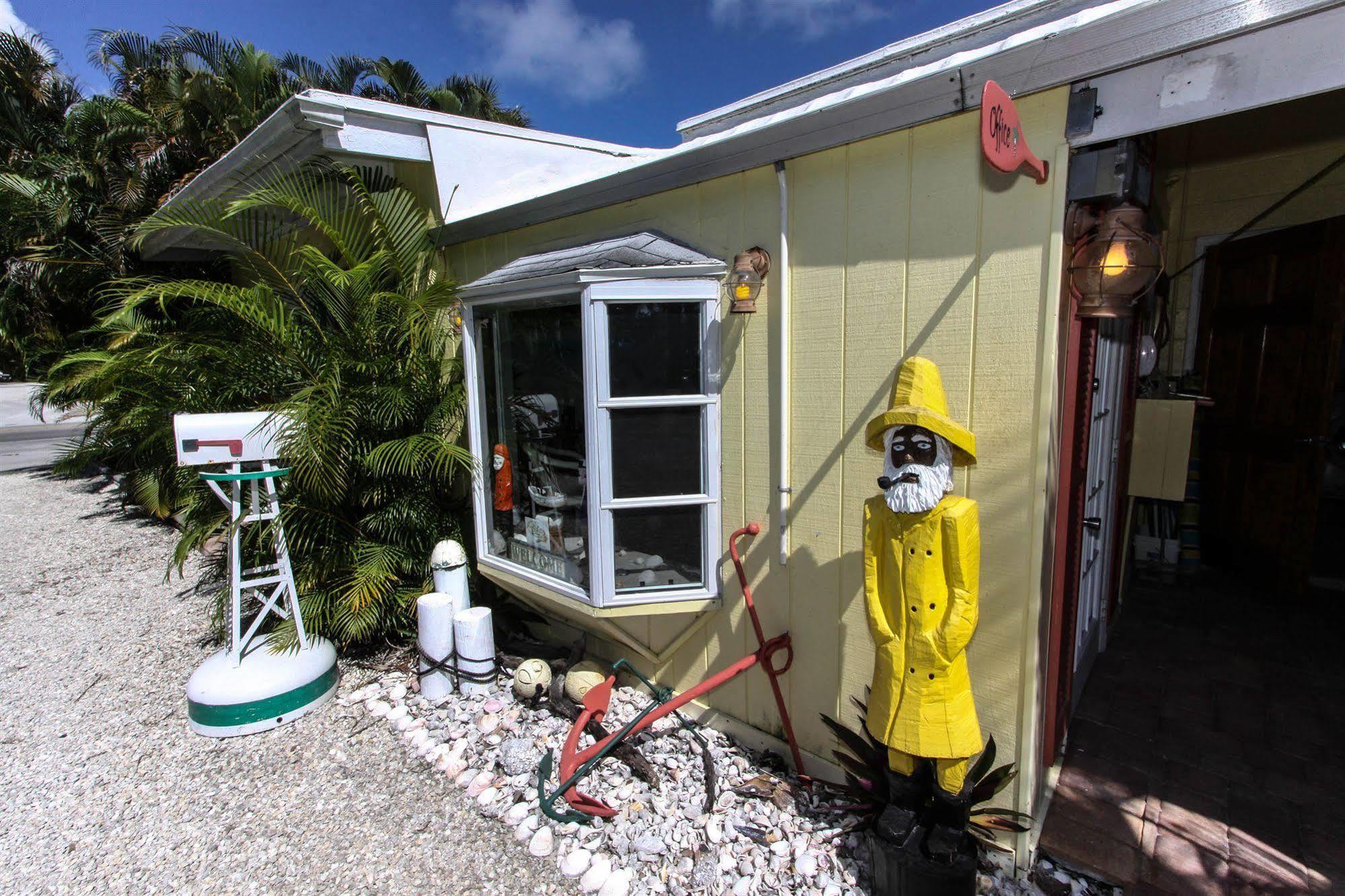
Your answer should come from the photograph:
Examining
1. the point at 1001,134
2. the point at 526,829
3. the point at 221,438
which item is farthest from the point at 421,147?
the point at 526,829

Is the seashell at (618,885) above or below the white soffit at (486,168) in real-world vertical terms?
below

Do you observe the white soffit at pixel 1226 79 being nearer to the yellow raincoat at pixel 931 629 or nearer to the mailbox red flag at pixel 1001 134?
the mailbox red flag at pixel 1001 134

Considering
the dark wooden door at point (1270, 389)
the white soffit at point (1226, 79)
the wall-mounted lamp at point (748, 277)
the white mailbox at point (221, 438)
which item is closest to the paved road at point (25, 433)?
the white mailbox at point (221, 438)

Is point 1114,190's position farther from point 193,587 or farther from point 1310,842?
point 193,587

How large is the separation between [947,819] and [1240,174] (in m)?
4.98

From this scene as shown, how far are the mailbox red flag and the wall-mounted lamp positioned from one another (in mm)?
1037

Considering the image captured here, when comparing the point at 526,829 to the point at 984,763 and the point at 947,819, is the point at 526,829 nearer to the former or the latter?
the point at 947,819

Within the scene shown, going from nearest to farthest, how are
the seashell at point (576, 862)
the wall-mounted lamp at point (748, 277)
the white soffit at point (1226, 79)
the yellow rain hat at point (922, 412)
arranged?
1. the white soffit at point (1226, 79)
2. the yellow rain hat at point (922, 412)
3. the seashell at point (576, 862)
4. the wall-mounted lamp at point (748, 277)

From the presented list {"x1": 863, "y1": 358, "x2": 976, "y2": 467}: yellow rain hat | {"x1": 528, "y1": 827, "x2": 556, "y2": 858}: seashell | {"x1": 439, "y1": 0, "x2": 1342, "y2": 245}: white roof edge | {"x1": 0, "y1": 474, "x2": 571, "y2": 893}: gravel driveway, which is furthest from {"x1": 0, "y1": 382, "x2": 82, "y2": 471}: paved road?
{"x1": 863, "y1": 358, "x2": 976, "y2": 467}: yellow rain hat

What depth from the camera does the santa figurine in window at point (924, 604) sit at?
1.97 m

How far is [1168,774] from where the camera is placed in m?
2.73

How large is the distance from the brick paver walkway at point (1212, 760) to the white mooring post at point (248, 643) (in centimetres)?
370

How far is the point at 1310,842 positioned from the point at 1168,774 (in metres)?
0.45

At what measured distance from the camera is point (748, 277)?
267cm
